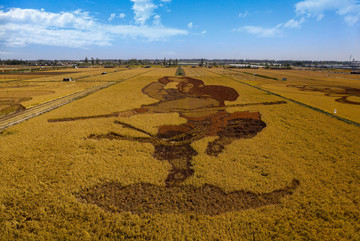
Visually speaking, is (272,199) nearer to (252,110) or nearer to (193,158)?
(193,158)

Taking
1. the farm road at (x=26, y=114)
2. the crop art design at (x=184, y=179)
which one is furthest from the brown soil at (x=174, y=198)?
the farm road at (x=26, y=114)

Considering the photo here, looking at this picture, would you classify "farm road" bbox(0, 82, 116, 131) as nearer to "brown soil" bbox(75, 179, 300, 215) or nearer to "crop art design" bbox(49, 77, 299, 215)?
"crop art design" bbox(49, 77, 299, 215)

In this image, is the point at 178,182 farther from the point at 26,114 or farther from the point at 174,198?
the point at 26,114

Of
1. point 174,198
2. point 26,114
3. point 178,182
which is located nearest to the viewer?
point 174,198

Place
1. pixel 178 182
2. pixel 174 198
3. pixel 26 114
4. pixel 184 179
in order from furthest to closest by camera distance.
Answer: pixel 26 114
pixel 184 179
pixel 178 182
pixel 174 198

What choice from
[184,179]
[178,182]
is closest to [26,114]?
[178,182]

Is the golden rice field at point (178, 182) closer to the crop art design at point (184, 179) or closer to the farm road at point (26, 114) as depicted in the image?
the crop art design at point (184, 179)

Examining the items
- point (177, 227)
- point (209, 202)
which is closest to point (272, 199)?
point (209, 202)
